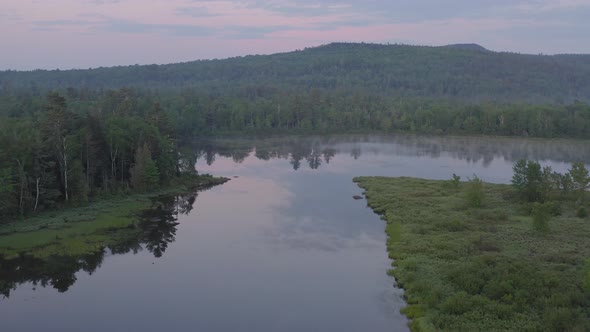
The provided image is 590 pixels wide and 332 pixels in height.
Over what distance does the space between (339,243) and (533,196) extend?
815 inches

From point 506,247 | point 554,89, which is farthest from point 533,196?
point 554,89

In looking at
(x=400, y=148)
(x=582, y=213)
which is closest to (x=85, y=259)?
(x=582, y=213)

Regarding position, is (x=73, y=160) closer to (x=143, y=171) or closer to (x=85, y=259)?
(x=143, y=171)

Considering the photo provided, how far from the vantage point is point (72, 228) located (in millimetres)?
38594

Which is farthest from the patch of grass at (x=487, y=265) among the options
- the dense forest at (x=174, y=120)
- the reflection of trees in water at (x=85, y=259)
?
the dense forest at (x=174, y=120)

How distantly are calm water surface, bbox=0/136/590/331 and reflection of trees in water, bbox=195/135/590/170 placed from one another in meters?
27.1

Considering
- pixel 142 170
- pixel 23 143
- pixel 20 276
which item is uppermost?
pixel 23 143

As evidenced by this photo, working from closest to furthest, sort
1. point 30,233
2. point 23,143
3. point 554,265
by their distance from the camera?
point 554,265 → point 30,233 → point 23,143

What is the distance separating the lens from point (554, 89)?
196 meters

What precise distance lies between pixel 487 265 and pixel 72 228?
2867 centimetres

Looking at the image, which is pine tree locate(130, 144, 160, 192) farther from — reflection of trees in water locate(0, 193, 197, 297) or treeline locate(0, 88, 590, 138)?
treeline locate(0, 88, 590, 138)

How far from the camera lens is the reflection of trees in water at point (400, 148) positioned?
8356 cm

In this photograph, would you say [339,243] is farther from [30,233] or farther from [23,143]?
[23,143]

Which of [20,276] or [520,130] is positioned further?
[520,130]
